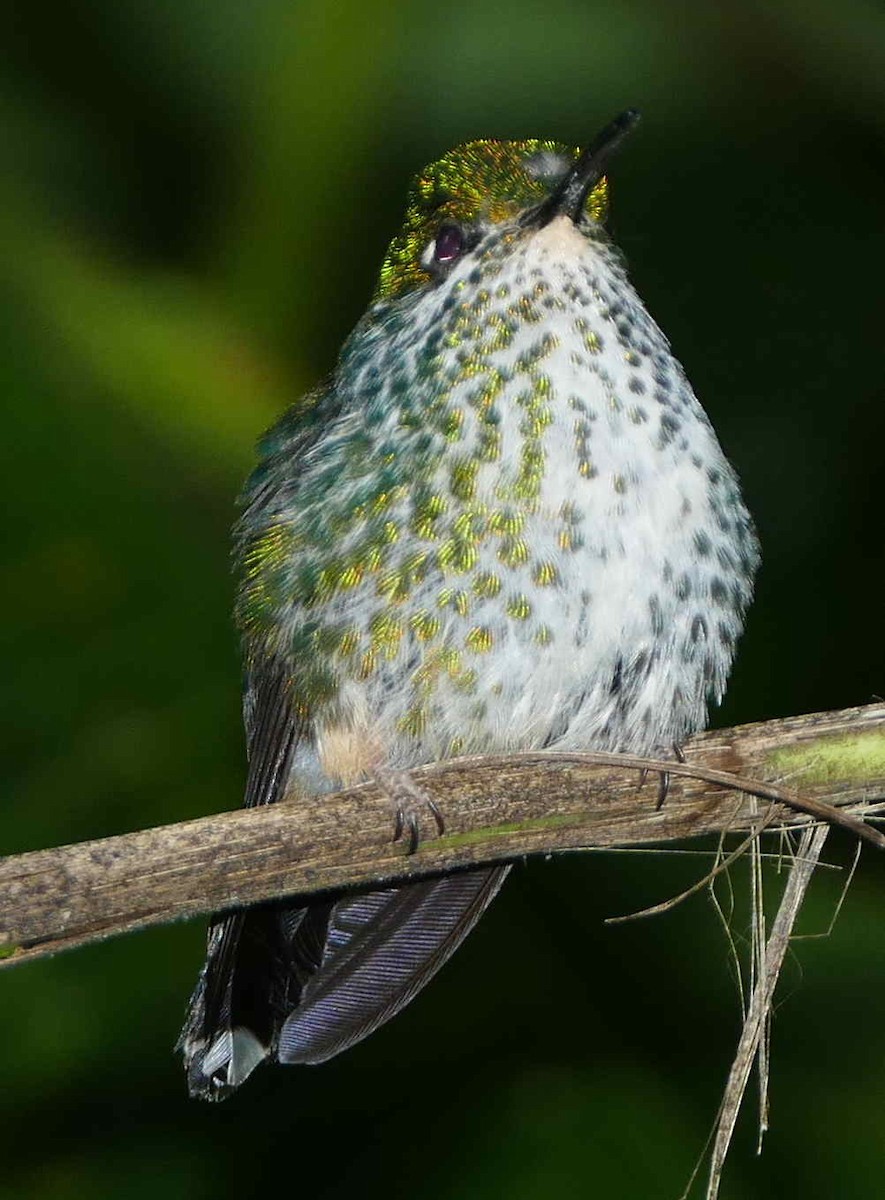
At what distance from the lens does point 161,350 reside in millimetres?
2811

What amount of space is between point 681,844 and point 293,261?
120 centimetres

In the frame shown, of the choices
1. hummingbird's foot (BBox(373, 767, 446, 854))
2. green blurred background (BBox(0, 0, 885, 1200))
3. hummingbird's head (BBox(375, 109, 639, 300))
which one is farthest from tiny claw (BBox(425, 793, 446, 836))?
hummingbird's head (BBox(375, 109, 639, 300))

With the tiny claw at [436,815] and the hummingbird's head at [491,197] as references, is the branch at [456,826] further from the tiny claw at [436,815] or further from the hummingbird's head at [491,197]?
the hummingbird's head at [491,197]

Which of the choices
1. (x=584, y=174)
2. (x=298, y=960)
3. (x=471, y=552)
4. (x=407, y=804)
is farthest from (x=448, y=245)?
(x=298, y=960)

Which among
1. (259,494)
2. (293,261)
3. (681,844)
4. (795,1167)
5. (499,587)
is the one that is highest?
(293,261)

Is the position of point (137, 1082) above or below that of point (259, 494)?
below

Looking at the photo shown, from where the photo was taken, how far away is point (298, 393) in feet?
9.37

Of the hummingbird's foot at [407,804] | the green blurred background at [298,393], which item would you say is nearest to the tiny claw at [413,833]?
the hummingbird's foot at [407,804]

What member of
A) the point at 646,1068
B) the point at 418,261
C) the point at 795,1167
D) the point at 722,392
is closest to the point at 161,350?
the point at 418,261

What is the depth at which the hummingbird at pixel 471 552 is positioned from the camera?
2.25 m

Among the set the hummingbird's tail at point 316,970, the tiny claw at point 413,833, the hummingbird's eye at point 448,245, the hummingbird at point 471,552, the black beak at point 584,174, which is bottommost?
the hummingbird's tail at point 316,970

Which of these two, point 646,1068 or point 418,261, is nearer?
point 418,261

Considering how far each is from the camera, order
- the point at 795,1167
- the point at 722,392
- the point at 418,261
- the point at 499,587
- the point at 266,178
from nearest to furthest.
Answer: the point at 499,587 → the point at 418,261 → the point at 795,1167 → the point at 266,178 → the point at 722,392

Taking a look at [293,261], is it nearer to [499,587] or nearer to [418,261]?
[418,261]
